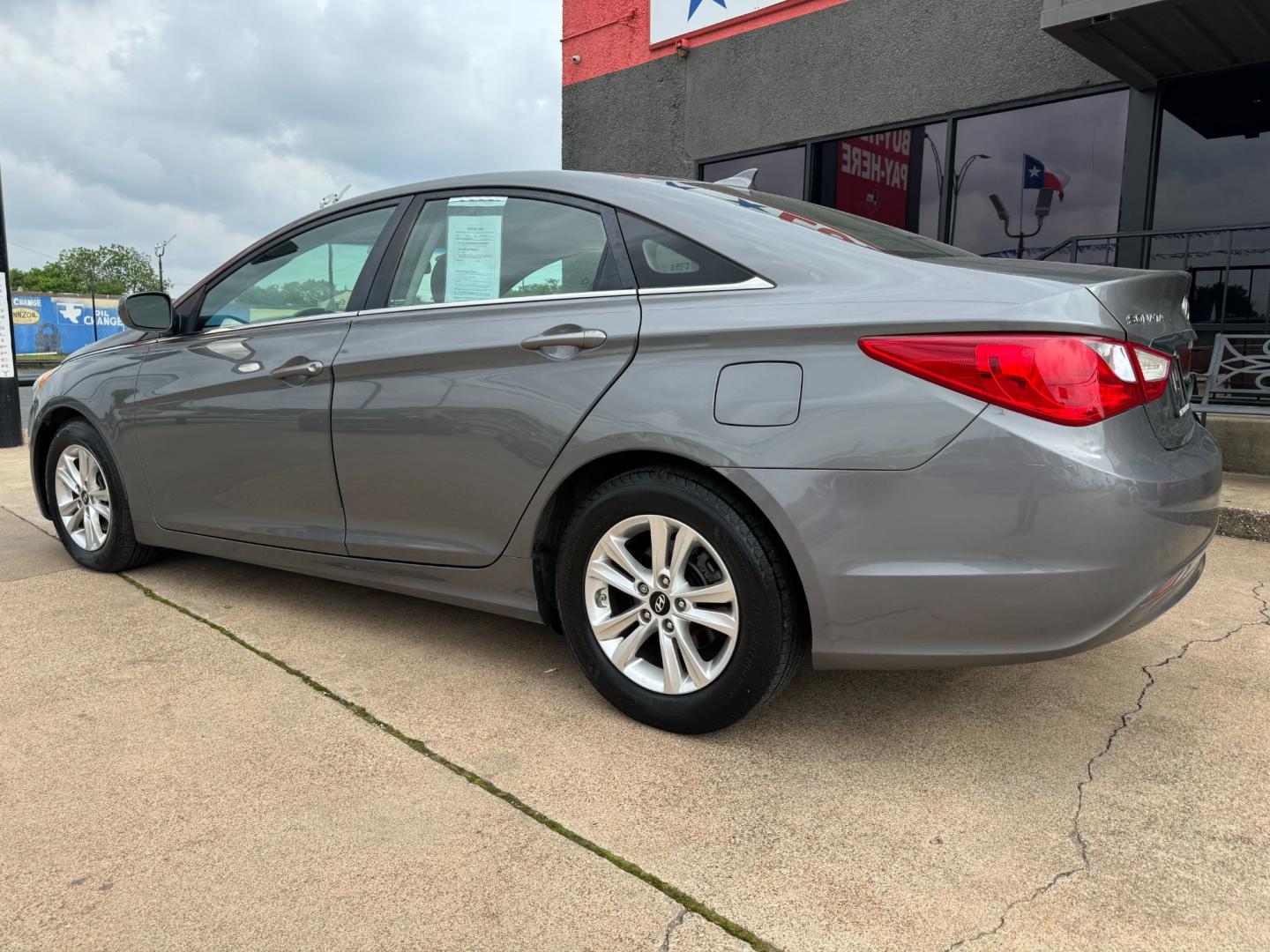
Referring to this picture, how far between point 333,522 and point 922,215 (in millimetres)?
6694

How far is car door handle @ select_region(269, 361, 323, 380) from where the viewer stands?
3.11 metres

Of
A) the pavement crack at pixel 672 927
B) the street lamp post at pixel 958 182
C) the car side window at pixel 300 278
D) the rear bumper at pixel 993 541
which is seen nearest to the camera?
the pavement crack at pixel 672 927

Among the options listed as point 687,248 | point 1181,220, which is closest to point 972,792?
point 687,248

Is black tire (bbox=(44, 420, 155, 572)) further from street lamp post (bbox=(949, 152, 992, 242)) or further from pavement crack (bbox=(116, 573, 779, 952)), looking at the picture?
street lamp post (bbox=(949, 152, 992, 242))

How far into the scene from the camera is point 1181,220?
6.86 metres

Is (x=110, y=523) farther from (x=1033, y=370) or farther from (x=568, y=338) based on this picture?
(x=1033, y=370)

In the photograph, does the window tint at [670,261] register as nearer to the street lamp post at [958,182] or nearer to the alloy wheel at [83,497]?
the alloy wheel at [83,497]

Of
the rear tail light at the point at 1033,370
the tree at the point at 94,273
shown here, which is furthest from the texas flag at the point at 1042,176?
the tree at the point at 94,273

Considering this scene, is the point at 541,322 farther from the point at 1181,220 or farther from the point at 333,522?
the point at 1181,220

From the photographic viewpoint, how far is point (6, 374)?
8.91 metres

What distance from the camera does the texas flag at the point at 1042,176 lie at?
7.40 meters

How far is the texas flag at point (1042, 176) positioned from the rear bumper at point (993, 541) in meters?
6.00

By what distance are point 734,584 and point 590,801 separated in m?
0.60

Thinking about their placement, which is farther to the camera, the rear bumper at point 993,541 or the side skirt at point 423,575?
the side skirt at point 423,575
